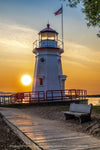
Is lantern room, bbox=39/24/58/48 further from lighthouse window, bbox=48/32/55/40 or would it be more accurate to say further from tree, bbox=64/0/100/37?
tree, bbox=64/0/100/37

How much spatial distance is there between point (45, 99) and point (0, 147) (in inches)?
685

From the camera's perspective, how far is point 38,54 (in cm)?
2552

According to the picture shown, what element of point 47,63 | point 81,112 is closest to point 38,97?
point 47,63

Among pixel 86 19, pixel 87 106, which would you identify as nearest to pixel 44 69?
pixel 86 19

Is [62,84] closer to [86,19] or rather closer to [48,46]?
[48,46]

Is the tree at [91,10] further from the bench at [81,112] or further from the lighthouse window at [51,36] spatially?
the lighthouse window at [51,36]

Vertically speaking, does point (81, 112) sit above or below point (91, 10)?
below

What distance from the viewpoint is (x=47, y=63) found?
24.9m

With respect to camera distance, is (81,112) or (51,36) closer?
(81,112)

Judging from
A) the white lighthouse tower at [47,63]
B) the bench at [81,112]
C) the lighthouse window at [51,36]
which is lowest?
the bench at [81,112]

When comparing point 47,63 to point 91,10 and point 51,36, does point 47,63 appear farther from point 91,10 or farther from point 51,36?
point 91,10

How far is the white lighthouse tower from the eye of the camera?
2467cm

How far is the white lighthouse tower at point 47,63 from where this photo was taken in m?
24.7

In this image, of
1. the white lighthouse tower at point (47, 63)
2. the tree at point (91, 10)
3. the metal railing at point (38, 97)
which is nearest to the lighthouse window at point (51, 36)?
the white lighthouse tower at point (47, 63)
